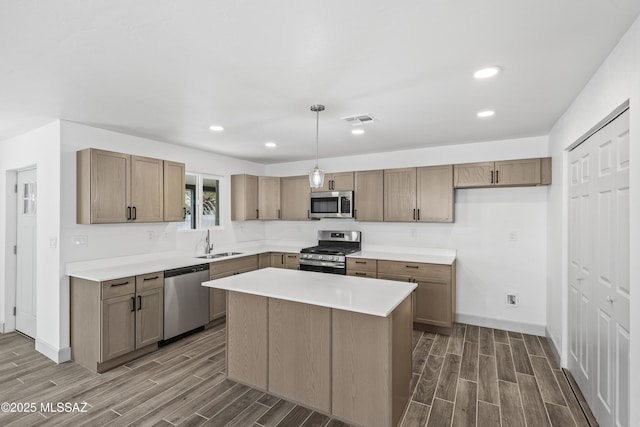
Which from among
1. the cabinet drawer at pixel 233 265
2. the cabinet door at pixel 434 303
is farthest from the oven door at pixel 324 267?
the cabinet door at pixel 434 303

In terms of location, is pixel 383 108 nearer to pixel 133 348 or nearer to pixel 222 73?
pixel 222 73

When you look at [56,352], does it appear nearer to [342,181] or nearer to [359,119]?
[359,119]

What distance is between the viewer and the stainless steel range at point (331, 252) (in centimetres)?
457

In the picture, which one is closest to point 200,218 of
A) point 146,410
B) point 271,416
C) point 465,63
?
point 146,410

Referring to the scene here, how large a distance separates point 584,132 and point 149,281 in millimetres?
4244

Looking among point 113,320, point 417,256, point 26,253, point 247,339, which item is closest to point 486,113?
point 417,256

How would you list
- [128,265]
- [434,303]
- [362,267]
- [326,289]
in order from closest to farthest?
[326,289] < [128,265] < [434,303] < [362,267]

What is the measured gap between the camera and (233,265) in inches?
176

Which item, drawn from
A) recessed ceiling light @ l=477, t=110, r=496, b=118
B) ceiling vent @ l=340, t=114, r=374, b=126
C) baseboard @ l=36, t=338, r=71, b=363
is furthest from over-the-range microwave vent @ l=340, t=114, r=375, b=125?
baseboard @ l=36, t=338, r=71, b=363

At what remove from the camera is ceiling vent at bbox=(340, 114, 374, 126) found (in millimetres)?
3107

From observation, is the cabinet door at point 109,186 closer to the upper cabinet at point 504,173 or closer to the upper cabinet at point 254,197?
the upper cabinet at point 254,197

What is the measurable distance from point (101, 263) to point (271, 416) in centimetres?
258

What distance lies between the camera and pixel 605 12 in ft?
5.01

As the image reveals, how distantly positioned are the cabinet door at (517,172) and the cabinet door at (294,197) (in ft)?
9.32
